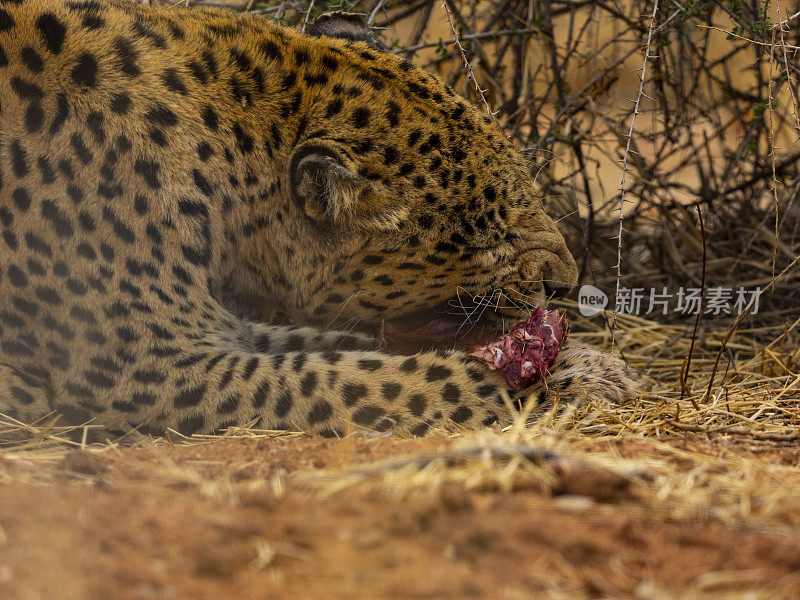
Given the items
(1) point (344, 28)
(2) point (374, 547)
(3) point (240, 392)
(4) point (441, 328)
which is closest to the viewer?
(2) point (374, 547)

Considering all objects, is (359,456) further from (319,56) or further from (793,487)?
(319,56)

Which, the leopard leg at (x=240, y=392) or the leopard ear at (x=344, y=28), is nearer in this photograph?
the leopard leg at (x=240, y=392)

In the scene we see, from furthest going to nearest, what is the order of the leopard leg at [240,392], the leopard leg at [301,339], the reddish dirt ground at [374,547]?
the leopard leg at [301,339]
the leopard leg at [240,392]
the reddish dirt ground at [374,547]

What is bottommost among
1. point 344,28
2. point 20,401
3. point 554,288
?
point 20,401

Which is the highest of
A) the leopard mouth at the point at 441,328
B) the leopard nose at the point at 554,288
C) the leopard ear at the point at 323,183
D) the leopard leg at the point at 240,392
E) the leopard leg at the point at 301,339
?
the leopard ear at the point at 323,183

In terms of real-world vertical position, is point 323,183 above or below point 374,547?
above

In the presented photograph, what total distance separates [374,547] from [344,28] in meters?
3.04

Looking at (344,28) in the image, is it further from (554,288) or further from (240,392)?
(240,392)

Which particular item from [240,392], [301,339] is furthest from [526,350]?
[240,392]

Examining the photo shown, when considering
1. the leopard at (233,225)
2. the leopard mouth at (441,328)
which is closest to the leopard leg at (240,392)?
the leopard at (233,225)

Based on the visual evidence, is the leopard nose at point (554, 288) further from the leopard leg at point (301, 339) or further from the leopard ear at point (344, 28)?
the leopard ear at point (344, 28)

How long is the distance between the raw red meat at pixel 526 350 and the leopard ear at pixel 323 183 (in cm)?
88

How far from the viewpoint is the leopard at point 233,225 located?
3279 mm

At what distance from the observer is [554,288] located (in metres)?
3.89
